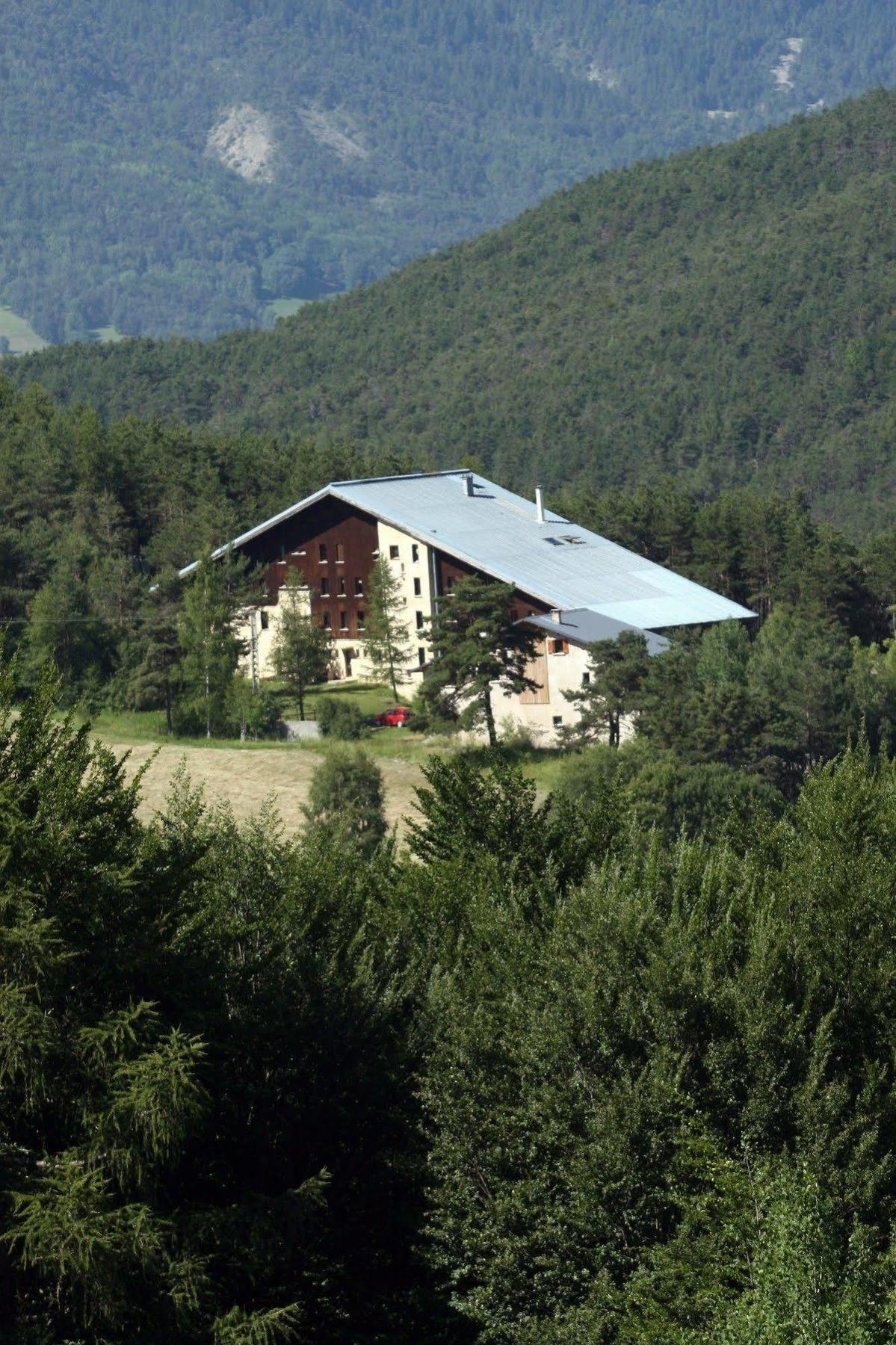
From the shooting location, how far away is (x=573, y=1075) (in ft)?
75.4

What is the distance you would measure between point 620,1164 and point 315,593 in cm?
7362

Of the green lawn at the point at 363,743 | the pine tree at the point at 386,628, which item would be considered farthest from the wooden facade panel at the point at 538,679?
the pine tree at the point at 386,628

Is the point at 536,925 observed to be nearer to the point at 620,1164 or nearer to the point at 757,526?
the point at 620,1164

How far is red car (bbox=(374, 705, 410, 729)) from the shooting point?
261 feet

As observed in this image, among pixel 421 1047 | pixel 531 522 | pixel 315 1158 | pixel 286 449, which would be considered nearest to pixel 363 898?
pixel 421 1047

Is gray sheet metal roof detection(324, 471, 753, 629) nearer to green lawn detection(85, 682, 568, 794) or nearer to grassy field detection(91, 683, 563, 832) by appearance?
green lawn detection(85, 682, 568, 794)

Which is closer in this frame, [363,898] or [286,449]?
[363,898]

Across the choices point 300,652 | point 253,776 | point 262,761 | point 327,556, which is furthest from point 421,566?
point 253,776

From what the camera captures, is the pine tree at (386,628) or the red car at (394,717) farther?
the pine tree at (386,628)

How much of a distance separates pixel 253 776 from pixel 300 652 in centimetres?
1370

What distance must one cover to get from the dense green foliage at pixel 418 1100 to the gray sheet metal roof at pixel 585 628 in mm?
50968

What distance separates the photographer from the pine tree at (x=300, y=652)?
8250cm

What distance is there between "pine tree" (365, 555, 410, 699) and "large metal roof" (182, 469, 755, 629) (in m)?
2.59

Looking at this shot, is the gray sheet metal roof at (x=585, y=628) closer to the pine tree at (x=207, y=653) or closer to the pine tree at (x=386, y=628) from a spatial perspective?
the pine tree at (x=386, y=628)
